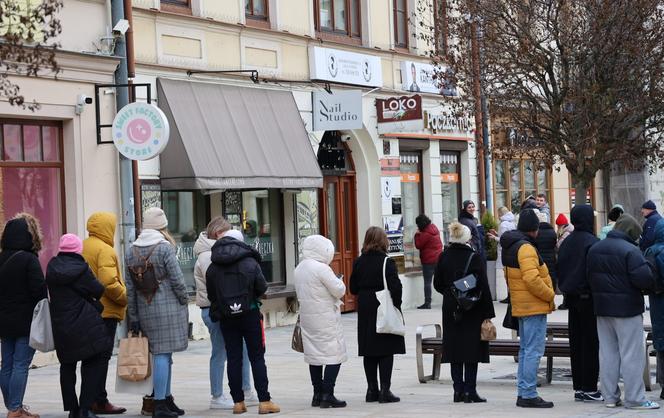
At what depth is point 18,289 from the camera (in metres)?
11.2

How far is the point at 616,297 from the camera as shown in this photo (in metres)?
11.3

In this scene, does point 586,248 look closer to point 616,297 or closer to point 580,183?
point 616,297

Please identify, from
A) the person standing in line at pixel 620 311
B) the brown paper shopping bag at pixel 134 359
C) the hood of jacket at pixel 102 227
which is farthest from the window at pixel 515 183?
the brown paper shopping bag at pixel 134 359

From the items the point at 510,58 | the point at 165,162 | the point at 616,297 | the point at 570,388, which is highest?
the point at 510,58

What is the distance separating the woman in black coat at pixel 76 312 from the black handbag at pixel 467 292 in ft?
10.4

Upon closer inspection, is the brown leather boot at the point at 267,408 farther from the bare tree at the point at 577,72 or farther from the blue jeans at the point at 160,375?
the bare tree at the point at 577,72

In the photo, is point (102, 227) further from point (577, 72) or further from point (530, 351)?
point (577, 72)

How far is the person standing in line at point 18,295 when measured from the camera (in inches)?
442

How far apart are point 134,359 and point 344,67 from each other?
12334 millimetres

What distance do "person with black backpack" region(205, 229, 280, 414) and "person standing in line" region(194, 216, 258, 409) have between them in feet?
1.14

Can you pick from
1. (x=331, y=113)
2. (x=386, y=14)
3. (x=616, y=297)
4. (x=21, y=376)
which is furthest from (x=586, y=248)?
(x=386, y=14)

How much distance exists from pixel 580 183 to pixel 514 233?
337 inches

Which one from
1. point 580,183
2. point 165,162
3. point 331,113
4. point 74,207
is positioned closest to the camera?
point 74,207

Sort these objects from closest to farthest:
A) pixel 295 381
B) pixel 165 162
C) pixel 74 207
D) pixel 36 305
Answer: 1. pixel 36 305
2. pixel 295 381
3. pixel 74 207
4. pixel 165 162
